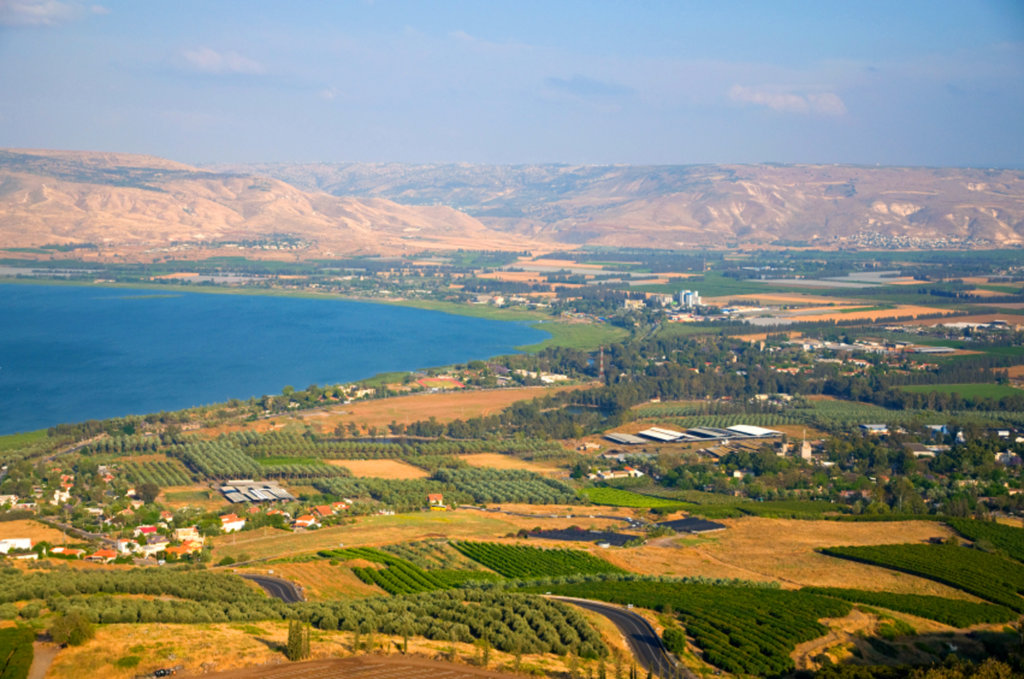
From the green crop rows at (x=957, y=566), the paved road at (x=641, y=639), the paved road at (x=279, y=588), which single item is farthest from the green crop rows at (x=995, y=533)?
the paved road at (x=279, y=588)

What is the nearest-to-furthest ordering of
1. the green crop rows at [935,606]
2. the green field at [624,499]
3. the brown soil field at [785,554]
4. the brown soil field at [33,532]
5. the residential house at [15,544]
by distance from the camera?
the green crop rows at [935,606], the brown soil field at [785,554], the residential house at [15,544], the brown soil field at [33,532], the green field at [624,499]

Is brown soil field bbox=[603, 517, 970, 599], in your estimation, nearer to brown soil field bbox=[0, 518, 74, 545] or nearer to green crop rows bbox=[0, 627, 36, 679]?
green crop rows bbox=[0, 627, 36, 679]

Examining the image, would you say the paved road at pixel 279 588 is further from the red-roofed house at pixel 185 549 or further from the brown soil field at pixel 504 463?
the brown soil field at pixel 504 463

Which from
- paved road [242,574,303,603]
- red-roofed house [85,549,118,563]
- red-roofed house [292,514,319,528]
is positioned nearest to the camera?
paved road [242,574,303,603]

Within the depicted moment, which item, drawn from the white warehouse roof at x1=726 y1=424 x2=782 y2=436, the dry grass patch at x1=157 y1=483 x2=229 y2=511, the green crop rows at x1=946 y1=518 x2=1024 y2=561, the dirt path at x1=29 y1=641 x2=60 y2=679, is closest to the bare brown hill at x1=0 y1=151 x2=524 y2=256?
the white warehouse roof at x1=726 y1=424 x2=782 y2=436

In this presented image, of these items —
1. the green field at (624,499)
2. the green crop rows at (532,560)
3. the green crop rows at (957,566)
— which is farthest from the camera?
the green field at (624,499)

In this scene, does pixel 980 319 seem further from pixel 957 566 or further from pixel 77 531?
pixel 77 531

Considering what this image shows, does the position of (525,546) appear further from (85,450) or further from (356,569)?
(85,450)
